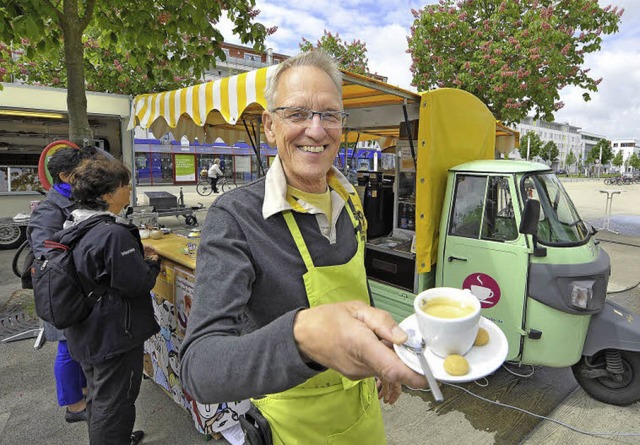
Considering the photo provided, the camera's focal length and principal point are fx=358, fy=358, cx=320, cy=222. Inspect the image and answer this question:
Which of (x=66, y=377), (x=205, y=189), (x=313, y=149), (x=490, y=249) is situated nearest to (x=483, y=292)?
(x=490, y=249)

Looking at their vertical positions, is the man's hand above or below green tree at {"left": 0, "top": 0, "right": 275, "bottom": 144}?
below

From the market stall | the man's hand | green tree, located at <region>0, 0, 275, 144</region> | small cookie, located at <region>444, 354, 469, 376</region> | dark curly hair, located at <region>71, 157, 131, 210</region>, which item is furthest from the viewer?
green tree, located at <region>0, 0, 275, 144</region>

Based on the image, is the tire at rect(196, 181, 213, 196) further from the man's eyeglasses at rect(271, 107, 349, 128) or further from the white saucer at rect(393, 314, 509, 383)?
the white saucer at rect(393, 314, 509, 383)

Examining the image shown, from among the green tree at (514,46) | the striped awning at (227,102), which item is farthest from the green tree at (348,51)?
the striped awning at (227,102)

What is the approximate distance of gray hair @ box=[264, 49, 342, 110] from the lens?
3.70ft

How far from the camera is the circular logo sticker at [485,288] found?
131 inches

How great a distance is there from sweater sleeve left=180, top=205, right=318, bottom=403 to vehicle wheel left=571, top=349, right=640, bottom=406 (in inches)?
147

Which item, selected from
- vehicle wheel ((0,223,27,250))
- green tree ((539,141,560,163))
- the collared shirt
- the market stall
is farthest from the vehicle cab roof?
green tree ((539,141,560,163))

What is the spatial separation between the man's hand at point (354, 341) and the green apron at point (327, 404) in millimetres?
467

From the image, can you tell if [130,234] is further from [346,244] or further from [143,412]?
[143,412]

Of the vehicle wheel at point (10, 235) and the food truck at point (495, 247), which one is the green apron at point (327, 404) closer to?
the food truck at point (495, 247)

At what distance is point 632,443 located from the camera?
9.09 feet

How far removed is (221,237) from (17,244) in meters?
10.3

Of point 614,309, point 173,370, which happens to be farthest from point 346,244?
point 614,309
